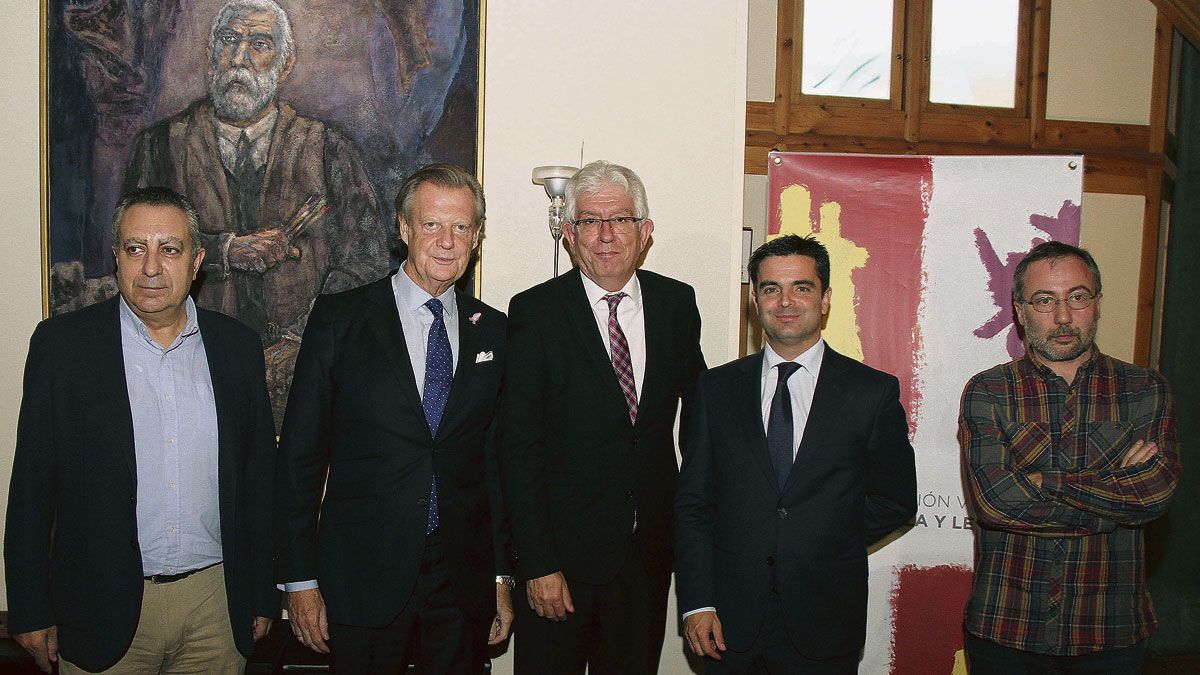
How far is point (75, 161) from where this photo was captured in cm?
318

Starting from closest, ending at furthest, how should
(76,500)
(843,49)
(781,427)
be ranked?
(76,500)
(781,427)
(843,49)

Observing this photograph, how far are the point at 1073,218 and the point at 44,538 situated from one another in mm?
3583

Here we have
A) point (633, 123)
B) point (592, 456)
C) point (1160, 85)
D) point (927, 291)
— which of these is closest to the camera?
point (592, 456)

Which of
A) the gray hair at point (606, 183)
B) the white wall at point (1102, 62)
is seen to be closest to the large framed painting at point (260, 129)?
the gray hair at point (606, 183)

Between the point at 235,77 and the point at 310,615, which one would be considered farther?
the point at 235,77

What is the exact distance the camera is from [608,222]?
2.49m

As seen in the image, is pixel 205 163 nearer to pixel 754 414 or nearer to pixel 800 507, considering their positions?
pixel 754 414

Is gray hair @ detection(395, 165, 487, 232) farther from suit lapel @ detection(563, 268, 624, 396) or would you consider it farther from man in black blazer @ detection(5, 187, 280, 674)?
man in black blazer @ detection(5, 187, 280, 674)

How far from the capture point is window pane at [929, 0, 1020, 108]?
536 cm

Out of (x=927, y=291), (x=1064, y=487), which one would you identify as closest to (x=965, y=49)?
(x=927, y=291)

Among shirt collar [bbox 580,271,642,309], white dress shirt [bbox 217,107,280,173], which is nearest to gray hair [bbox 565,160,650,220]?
shirt collar [bbox 580,271,642,309]

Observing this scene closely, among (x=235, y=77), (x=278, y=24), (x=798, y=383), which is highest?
(x=278, y=24)

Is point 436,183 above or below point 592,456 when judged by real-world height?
above

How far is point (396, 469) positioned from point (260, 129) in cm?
180
